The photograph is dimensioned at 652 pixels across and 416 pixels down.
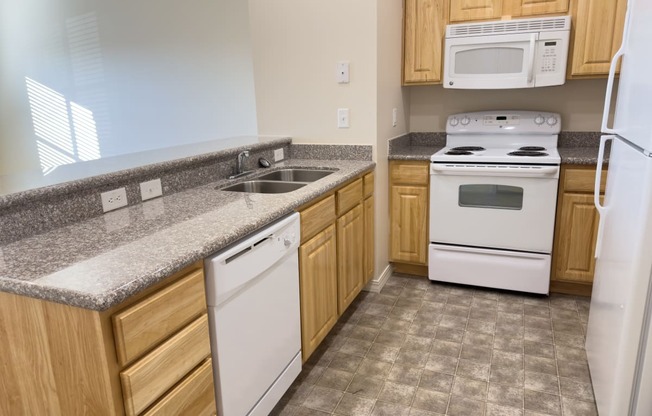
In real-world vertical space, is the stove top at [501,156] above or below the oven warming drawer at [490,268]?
above

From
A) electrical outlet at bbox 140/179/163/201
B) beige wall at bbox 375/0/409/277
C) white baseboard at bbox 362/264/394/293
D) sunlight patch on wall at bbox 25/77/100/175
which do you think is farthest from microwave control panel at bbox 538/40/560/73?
sunlight patch on wall at bbox 25/77/100/175

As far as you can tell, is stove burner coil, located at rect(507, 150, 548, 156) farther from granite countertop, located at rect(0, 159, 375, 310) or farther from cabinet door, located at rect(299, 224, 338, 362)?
granite countertop, located at rect(0, 159, 375, 310)

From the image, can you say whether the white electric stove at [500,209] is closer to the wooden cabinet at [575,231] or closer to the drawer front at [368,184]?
the wooden cabinet at [575,231]

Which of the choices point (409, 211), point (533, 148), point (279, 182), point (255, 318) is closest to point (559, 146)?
point (533, 148)

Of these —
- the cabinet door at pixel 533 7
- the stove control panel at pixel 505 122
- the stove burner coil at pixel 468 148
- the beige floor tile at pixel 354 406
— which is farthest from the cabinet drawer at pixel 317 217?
the cabinet door at pixel 533 7

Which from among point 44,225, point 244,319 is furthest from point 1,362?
point 244,319

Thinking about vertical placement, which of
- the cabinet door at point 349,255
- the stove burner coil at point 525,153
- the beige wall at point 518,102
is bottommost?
the cabinet door at point 349,255

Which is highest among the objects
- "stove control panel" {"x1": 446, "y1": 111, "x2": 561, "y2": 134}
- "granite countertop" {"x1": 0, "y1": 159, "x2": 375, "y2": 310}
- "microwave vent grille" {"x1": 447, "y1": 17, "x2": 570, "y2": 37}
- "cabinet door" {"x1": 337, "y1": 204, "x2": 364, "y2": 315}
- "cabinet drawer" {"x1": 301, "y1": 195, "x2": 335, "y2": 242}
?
"microwave vent grille" {"x1": 447, "y1": 17, "x2": 570, "y2": 37}

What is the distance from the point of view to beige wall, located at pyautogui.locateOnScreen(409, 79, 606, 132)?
3.17 m

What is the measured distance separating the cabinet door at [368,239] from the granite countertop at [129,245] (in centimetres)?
89

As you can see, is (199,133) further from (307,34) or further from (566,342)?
(566,342)

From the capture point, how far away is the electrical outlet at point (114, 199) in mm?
1707

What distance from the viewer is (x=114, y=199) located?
1744 mm

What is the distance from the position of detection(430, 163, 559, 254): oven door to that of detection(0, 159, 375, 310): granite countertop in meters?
1.35
